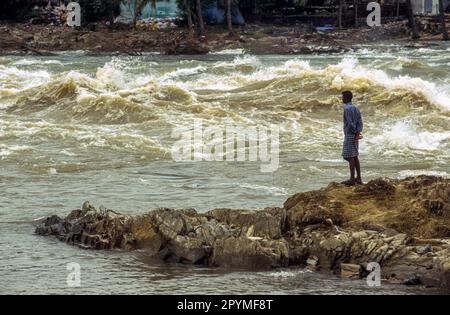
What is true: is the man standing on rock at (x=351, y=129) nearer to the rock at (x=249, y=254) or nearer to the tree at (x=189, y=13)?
the rock at (x=249, y=254)

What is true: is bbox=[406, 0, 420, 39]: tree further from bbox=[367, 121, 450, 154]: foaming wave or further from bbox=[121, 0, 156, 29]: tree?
bbox=[367, 121, 450, 154]: foaming wave

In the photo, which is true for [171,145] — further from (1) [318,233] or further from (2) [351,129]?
(1) [318,233]

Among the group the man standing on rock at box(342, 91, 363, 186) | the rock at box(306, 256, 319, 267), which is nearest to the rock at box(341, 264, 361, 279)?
the rock at box(306, 256, 319, 267)

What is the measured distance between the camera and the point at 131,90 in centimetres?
2489

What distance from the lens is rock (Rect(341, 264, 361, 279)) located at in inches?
352

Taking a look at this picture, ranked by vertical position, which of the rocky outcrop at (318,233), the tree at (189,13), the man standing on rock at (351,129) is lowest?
the rocky outcrop at (318,233)

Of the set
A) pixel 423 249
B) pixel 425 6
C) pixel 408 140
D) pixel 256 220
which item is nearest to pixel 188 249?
pixel 256 220

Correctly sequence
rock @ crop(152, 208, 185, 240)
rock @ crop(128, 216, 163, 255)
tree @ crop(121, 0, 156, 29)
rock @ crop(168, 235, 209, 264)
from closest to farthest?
rock @ crop(168, 235, 209, 264) → rock @ crop(152, 208, 185, 240) → rock @ crop(128, 216, 163, 255) → tree @ crop(121, 0, 156, 29)

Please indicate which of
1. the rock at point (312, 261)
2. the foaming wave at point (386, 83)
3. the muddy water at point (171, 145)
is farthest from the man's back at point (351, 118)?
the foaming wave at point (386, 83)

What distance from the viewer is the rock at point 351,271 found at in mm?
8930

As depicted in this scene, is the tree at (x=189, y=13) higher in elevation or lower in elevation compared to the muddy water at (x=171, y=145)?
higher

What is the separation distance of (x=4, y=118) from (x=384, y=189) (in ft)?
45.0

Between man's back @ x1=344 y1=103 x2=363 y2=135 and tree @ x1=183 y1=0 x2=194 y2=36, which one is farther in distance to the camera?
tree @ x1=183 y1=0 x2=194 y2=36

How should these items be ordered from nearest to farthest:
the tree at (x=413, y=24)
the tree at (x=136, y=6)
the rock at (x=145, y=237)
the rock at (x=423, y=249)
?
the rock at (x=423, y=249), the rock at (x=145, y=237), the tree at (x=413, y=24), the tree at (x=136, y=6)
